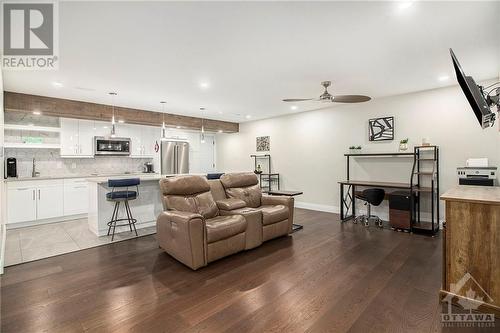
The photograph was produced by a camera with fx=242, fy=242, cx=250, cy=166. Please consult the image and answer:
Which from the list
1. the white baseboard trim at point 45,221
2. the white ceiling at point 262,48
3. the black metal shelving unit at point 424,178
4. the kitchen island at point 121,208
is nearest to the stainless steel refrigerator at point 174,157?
the white baseboard trim at point 45,221

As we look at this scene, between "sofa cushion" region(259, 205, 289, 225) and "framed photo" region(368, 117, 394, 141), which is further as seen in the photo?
"framed photo" region(368, 117, 394, 141)

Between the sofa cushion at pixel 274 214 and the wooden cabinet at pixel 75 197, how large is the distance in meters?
4.11

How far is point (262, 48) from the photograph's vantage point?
2852 millimetres

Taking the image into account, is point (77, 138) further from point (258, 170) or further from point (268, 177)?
point (268, 177)

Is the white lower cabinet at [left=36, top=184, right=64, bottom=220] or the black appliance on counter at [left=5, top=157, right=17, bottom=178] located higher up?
the black appliance on counter at [left=5, top=157, right=17, bottom=178]

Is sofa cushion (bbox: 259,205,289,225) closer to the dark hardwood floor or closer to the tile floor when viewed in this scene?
the dark hardwood floor

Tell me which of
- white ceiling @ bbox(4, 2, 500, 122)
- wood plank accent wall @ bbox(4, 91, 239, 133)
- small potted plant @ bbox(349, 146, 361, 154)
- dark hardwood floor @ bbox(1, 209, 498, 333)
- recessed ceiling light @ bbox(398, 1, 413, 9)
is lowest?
dark hardwood floor @ bbox(1, 209, 498, 333)

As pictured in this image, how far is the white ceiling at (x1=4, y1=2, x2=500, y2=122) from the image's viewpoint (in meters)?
2.16

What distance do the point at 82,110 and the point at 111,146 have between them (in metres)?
1.18

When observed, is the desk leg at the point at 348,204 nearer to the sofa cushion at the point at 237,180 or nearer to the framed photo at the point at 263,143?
the sofa cushion at the point at 237,180

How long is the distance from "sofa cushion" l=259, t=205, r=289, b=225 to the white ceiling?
209cm

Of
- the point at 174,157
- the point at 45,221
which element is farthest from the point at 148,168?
the point at 45,221

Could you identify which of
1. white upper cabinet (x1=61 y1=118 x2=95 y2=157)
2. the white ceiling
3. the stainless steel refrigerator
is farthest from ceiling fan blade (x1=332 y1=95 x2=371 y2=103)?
white upper cabinet (x1=61 y1=118 x2=95 y2=157)

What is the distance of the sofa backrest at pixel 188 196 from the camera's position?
3.35m
